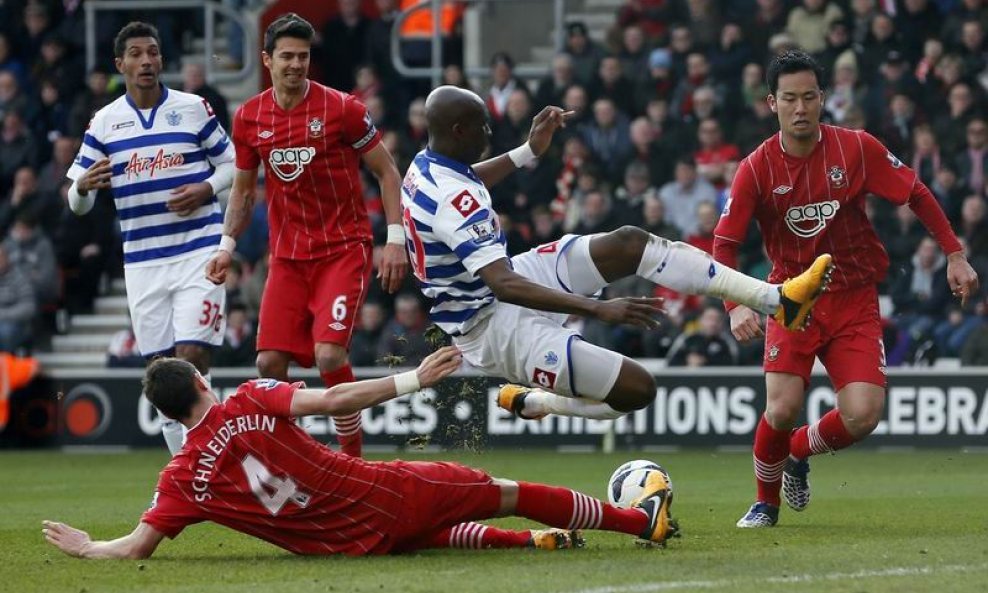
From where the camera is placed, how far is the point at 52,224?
68.8 ft

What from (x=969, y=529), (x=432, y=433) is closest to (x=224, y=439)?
(x=969, y=529)

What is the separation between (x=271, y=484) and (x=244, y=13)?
50.9ft

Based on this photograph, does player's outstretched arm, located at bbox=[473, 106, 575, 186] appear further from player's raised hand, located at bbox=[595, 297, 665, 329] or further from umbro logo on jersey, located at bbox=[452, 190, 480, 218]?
player's raised hand, located at bbox=[595, 297, 665, 329]

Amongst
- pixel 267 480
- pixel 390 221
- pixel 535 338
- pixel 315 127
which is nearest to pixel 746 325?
pixel 535 338

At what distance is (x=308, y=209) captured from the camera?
34.7ft

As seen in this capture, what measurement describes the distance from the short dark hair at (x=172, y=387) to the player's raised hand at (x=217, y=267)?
90.9 inches

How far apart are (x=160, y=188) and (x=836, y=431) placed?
4.47m

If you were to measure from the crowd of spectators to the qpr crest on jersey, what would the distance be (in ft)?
22.9

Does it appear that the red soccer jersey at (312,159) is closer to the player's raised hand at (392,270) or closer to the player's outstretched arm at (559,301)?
the player's raised hand at (392,270)

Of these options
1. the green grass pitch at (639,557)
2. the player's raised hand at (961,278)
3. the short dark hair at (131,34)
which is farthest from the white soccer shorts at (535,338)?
the short dark hair at (131,34)

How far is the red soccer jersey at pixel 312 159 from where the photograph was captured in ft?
34.3

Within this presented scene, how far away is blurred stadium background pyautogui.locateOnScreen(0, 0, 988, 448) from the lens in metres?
17.4

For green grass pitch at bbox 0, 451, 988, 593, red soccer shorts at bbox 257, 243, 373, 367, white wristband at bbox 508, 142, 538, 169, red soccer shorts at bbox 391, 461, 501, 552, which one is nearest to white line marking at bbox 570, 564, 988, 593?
green grass pitch at bbox 0, 451, 988, 593

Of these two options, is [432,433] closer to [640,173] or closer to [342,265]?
[640,173]
